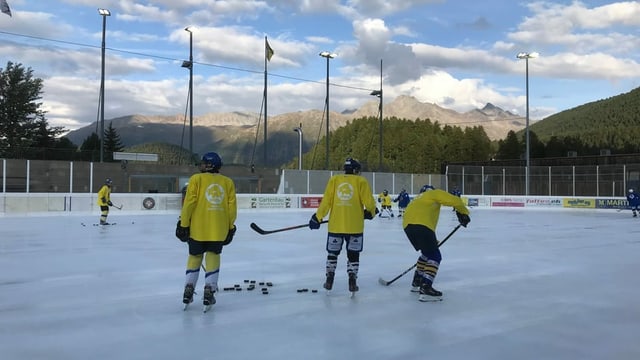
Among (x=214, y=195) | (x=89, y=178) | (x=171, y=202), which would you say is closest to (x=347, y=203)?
(x=214, y=195)

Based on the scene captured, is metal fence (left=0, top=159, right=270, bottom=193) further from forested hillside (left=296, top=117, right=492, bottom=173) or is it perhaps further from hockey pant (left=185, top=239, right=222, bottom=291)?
forested hillside (left=296, top=117, right=492, bottom=173)

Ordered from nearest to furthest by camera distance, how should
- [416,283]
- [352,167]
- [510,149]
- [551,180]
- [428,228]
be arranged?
[428,228] → [352,167] → [416,283] → [551,180] → [510,149]

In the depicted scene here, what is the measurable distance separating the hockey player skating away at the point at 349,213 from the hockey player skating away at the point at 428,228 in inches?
17.3

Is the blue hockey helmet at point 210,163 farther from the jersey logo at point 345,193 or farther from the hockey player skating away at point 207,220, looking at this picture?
the jersey logo at point 345,193

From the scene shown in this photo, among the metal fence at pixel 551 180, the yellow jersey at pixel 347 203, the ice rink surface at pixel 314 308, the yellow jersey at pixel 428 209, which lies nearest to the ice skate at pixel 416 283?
the ice rink surface at pixel 314 308

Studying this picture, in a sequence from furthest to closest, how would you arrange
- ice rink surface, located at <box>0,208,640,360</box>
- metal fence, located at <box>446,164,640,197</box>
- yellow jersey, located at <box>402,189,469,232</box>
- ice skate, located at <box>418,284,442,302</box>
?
metal fence, located at <box>446,164,640,197</box> < yellow jersey, located at <box>402,189,469,232</box> < ice skate, located at <box>418,284,442,302</box> < ice rink surface, located at <box>0,208,640,360</box>

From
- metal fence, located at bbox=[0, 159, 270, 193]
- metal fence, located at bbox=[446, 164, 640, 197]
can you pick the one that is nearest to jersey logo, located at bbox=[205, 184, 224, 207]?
metal fence, located at bbox=[0, 159, 270, 193]

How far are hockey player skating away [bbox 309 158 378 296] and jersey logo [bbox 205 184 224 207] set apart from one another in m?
1.23

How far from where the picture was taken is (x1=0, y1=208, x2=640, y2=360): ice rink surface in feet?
12.7

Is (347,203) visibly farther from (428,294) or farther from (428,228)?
(428,294)

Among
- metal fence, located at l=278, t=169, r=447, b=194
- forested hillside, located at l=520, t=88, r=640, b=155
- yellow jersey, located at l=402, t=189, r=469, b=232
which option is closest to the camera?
yellow jersey, located at l=402, t=189, r=469, b=232

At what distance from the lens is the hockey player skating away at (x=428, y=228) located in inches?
218

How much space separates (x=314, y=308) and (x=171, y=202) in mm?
19166

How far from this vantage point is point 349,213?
5.75 meters
